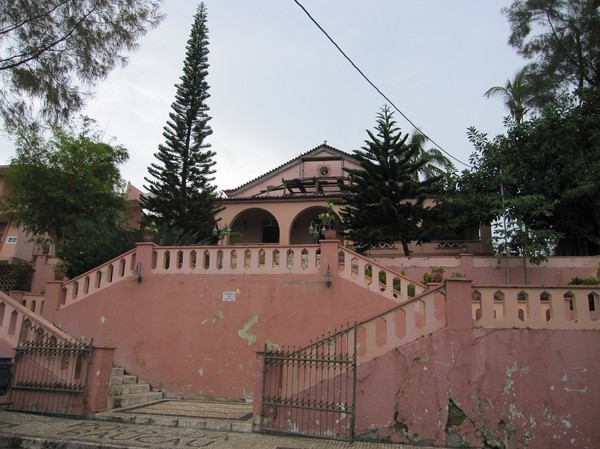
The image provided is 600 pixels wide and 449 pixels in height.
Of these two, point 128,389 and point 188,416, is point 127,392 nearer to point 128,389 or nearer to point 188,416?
point 128,389

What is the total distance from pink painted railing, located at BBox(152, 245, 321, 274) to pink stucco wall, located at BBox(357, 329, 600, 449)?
11.9 feet

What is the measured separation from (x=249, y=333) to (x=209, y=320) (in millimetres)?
941

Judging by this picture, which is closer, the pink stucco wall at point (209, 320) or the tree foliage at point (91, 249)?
the pink stucco wall at point (209, 320)

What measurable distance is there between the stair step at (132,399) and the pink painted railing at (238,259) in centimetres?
261

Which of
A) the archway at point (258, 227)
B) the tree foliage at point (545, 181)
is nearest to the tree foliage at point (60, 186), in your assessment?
the archway at point (258, 227)

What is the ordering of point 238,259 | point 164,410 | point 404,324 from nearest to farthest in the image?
point 404,324, point 164,410, point 238,259

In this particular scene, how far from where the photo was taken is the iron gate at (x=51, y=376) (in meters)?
8.27

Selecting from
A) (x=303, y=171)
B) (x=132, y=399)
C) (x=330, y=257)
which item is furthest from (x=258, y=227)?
(x=132, y=399)

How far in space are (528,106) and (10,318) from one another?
18.0m

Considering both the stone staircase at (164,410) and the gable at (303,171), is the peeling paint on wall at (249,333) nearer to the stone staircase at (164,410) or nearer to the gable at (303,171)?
the stone staircase at (164,410)

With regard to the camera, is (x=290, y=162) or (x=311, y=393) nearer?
(x=311, y=393)

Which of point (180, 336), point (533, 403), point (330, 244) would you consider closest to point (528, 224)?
point (330, 244)

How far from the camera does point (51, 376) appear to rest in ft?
27.8

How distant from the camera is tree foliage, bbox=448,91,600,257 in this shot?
14.2 metres
